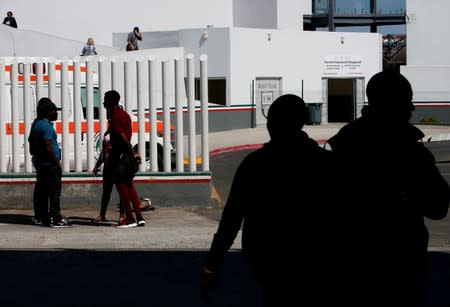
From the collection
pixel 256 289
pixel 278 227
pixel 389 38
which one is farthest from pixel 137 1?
pixel 278 227

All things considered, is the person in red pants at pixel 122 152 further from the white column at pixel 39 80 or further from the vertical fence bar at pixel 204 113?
the white column at pixel 39 80

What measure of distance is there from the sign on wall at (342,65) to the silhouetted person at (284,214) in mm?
40002

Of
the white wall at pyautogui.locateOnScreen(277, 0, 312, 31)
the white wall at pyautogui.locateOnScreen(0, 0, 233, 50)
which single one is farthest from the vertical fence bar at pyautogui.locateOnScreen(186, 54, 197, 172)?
the white wall at pyautogui.locateOnScreen(277, 0, 312, 31)

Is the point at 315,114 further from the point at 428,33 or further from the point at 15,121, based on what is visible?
the point at 15,121

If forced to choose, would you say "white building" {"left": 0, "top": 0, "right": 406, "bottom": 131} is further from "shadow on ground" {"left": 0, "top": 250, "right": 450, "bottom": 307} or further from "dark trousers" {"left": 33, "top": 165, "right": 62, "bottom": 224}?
"shadow on ground" {"left": 0, "top": 250, "right": 450, "bottom": 307}

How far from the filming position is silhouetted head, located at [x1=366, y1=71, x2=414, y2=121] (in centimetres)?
552

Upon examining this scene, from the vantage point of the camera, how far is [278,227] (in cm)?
546

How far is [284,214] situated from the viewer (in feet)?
17.9

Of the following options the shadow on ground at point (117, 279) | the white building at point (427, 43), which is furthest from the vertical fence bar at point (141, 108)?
the white building at point (427, 43)

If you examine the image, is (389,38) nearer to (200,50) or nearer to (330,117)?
(330,117)

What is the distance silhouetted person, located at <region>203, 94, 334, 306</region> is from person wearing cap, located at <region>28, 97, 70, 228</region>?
27.2ft

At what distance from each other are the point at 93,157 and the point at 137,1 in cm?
3263

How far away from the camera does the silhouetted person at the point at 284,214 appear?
5.39 m

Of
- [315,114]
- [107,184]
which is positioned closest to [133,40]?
[315,114]
